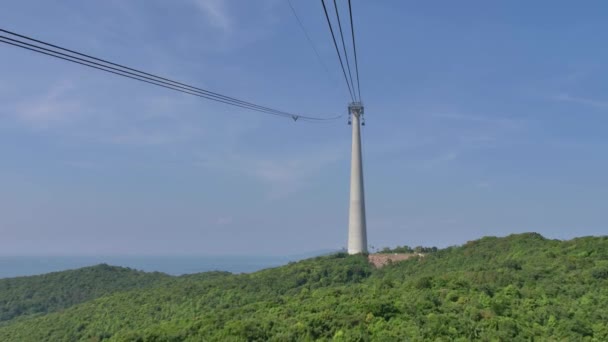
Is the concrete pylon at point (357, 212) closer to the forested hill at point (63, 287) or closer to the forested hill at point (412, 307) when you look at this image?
the forested hill at point (412, 307)

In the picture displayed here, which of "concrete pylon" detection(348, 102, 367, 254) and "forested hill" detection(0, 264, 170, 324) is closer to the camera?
"concrete pylon" detection(348, 102, 367, 254)

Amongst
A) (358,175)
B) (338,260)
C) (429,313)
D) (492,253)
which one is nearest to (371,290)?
(429,313)

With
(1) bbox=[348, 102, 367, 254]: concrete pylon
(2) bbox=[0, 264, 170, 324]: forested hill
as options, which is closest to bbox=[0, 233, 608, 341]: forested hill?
(1) bbox=[348, 102, 367, 254]: concrete pylon

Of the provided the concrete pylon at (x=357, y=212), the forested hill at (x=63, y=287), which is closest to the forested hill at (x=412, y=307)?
the concrete pylon at (x=357, y=212)

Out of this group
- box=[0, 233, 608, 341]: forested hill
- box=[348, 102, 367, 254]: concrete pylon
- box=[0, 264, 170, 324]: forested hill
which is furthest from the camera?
box=[0, 264, 170, 324]: forested hill

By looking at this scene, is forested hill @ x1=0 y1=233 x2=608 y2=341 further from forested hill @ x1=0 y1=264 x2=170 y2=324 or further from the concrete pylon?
forested hill @ x1=0 y1=264 x2=170 y2=324
